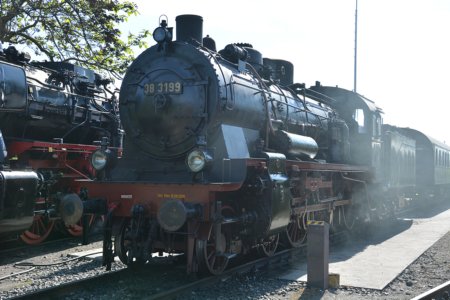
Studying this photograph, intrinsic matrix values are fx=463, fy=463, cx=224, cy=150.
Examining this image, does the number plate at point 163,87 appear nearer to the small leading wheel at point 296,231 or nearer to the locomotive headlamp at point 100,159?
the locomotive headlamp at point 100,159

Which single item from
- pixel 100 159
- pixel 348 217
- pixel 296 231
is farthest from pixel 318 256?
pixel 348 217

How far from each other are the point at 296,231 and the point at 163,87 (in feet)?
13.5

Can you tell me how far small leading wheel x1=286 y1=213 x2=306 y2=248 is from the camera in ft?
28.8

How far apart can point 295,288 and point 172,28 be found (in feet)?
14.2

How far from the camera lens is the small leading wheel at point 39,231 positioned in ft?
30.8

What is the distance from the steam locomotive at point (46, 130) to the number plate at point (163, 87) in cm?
105

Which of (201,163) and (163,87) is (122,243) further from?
(163,87)

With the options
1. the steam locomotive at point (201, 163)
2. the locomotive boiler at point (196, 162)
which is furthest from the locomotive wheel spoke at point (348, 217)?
the locomotive boiler at point (196, 162)

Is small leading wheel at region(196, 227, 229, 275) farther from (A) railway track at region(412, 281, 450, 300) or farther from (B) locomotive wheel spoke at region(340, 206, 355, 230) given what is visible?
(B) locomotive wheel spoke at region(340, 206, 355, 230)

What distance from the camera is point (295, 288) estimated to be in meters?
6.34

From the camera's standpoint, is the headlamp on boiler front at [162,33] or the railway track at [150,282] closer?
the railway track at [150,282]

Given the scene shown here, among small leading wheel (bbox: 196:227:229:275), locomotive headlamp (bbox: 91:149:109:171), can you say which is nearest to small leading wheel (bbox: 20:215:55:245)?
locomotive headlamp (bbox: 91:149:109:171)

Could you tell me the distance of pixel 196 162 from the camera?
6184 mm

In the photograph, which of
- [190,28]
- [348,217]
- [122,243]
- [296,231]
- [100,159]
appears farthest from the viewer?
[348,217]
